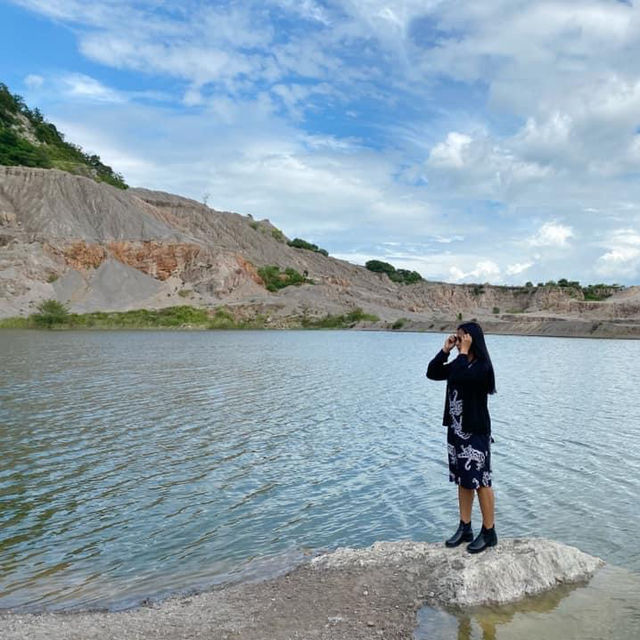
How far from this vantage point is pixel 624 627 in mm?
5523

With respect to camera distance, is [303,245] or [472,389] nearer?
[472,389]

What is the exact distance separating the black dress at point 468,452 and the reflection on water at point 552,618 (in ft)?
3.97

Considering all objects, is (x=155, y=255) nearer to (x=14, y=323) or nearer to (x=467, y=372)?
(x=14, y=323)

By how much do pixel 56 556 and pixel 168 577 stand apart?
5.13 feet

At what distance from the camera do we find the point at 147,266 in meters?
99.1

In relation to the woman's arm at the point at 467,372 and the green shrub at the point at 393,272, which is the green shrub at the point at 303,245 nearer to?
the green shrub at the point at 393,272

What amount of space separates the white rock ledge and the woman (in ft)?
1.01

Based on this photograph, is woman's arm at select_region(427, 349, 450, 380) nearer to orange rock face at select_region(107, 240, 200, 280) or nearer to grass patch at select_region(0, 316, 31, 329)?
grass patch at select_region(0, 316, 31, 329)

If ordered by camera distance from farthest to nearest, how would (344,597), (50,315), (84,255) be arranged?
1. (84,255)
2. (50,315)
3. (344,597)

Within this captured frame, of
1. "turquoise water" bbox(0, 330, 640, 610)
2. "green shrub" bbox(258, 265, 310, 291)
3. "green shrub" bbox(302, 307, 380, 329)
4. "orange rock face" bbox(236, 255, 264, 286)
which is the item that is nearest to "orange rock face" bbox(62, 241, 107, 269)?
"orange rock face" bbox(236, 255, 264, 286)

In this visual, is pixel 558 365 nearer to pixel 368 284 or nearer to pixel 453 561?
pixel 453 561

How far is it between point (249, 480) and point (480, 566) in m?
5.35

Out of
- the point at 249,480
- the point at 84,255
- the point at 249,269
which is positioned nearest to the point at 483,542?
the point at 249,480

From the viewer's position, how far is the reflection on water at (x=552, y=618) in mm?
5379
